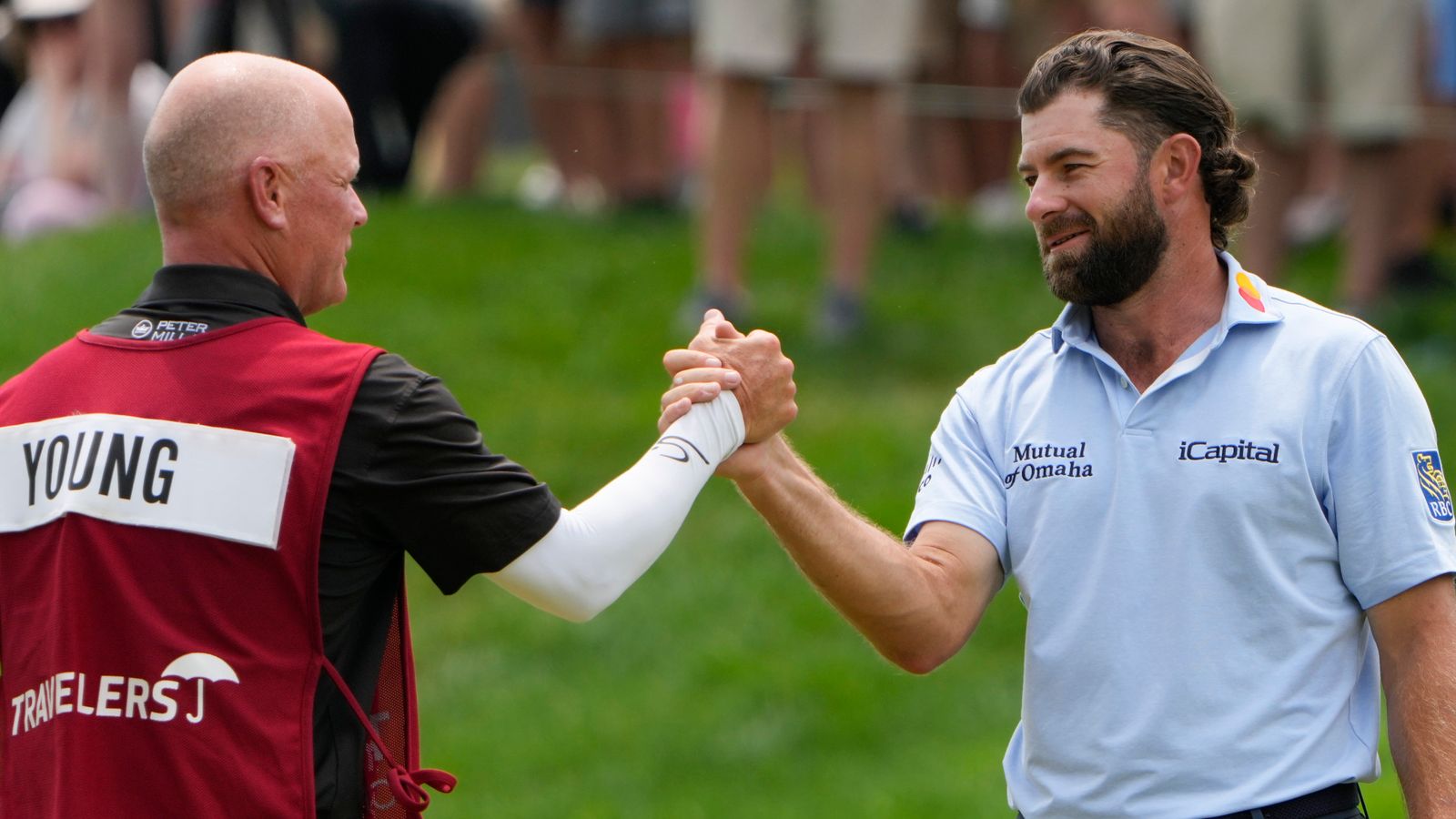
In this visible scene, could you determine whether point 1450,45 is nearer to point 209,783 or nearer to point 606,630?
point 606,630

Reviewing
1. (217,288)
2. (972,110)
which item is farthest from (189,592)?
(972,110)

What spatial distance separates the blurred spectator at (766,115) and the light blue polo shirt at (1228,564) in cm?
479

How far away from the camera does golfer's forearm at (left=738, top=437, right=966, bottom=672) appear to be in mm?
3502

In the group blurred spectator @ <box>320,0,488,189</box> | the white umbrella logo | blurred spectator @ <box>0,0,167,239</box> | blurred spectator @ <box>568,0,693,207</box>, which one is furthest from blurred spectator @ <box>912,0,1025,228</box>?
the white umbrella logo

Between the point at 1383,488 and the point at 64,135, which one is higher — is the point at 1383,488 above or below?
above

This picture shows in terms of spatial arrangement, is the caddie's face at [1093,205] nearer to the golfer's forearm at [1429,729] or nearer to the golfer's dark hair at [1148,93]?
the golfer's dark hair at [1148,93]

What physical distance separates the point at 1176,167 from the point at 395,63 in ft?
26.2

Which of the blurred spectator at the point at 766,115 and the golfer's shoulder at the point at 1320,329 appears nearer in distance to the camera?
the golfer's shoulder at the point at 1320,329

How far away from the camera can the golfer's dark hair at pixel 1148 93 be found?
3.47 metres

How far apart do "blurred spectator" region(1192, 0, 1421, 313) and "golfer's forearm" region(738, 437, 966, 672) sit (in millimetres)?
5159

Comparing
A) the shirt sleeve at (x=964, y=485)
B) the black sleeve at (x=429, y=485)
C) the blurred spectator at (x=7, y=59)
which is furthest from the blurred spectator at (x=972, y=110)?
the black sleeve at (x=429, y=485)

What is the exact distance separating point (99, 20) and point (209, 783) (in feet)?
26.1

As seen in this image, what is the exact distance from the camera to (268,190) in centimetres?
322

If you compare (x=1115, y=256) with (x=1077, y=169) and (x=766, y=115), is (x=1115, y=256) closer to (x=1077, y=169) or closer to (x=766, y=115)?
(x=1077, y=169)
